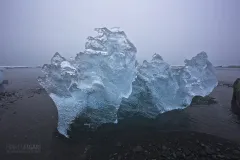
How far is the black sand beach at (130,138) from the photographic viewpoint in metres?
10.6

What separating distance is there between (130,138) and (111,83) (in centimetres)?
512

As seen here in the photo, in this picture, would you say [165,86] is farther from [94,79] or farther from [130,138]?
[94,79]

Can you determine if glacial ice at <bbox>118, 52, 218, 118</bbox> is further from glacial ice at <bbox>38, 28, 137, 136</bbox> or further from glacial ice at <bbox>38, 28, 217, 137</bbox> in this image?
glacial ice at <bbox>38, 28, 137, 136</bbox>

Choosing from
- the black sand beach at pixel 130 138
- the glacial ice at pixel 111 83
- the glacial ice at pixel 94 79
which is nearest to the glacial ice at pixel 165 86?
the glacial ice at pixel 111 83

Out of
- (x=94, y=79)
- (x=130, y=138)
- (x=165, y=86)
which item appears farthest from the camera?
(x=165, y=86)

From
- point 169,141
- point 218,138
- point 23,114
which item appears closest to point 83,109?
point 169,141

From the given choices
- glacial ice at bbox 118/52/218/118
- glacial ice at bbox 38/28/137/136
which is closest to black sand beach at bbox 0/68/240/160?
glacial ice at bbox 118/52/218/118

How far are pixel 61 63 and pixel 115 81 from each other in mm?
5283

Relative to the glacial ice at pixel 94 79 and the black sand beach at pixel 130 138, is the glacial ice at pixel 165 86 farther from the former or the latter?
the glacial ice at pixel 94 79

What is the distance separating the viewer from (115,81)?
1429cm

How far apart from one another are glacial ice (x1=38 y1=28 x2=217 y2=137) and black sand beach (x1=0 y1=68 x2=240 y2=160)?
121 centimetres

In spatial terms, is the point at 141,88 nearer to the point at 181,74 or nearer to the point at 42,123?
the point at 181,74

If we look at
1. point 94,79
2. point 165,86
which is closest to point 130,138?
point 94,79

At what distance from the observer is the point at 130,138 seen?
12.5 metres
